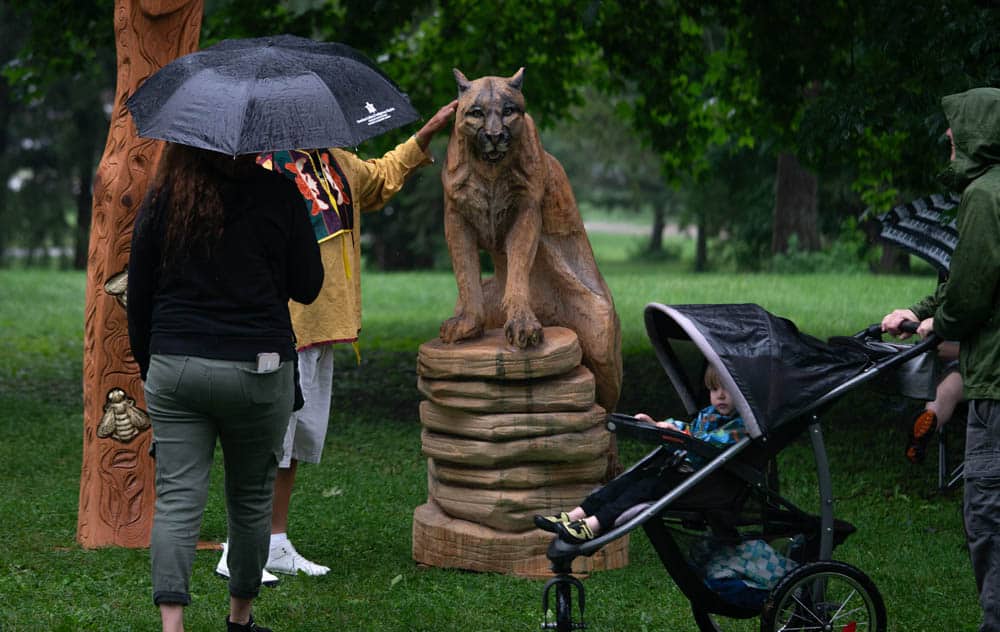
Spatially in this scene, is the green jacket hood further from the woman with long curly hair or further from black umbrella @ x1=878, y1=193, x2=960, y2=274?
black umbrella @ x1=878, y1=193, x2=960, y2=274

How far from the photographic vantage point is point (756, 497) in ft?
16.3

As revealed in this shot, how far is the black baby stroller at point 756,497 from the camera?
15.4ft

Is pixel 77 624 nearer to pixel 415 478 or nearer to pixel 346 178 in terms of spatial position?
pixel 346 178

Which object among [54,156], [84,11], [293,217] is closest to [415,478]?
[293,217]

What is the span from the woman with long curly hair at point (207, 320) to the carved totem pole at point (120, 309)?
1928mm

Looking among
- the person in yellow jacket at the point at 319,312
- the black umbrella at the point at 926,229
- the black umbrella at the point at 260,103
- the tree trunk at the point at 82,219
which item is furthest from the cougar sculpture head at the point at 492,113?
the tree trunk at the point at 82,219

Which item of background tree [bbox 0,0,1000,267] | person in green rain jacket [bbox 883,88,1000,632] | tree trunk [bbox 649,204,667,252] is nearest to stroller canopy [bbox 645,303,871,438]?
person in green rain jacket [bbox 883,88,1000,632]

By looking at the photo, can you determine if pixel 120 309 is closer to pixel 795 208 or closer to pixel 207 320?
pixel 207 320

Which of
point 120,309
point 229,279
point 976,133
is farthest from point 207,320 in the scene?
point 976,133

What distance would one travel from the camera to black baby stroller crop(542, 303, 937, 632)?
15.4 feet

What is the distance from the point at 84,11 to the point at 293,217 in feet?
25.7

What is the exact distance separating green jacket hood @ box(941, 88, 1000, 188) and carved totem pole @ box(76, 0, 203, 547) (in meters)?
3.79

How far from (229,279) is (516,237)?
230cm

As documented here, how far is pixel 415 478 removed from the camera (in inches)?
331
